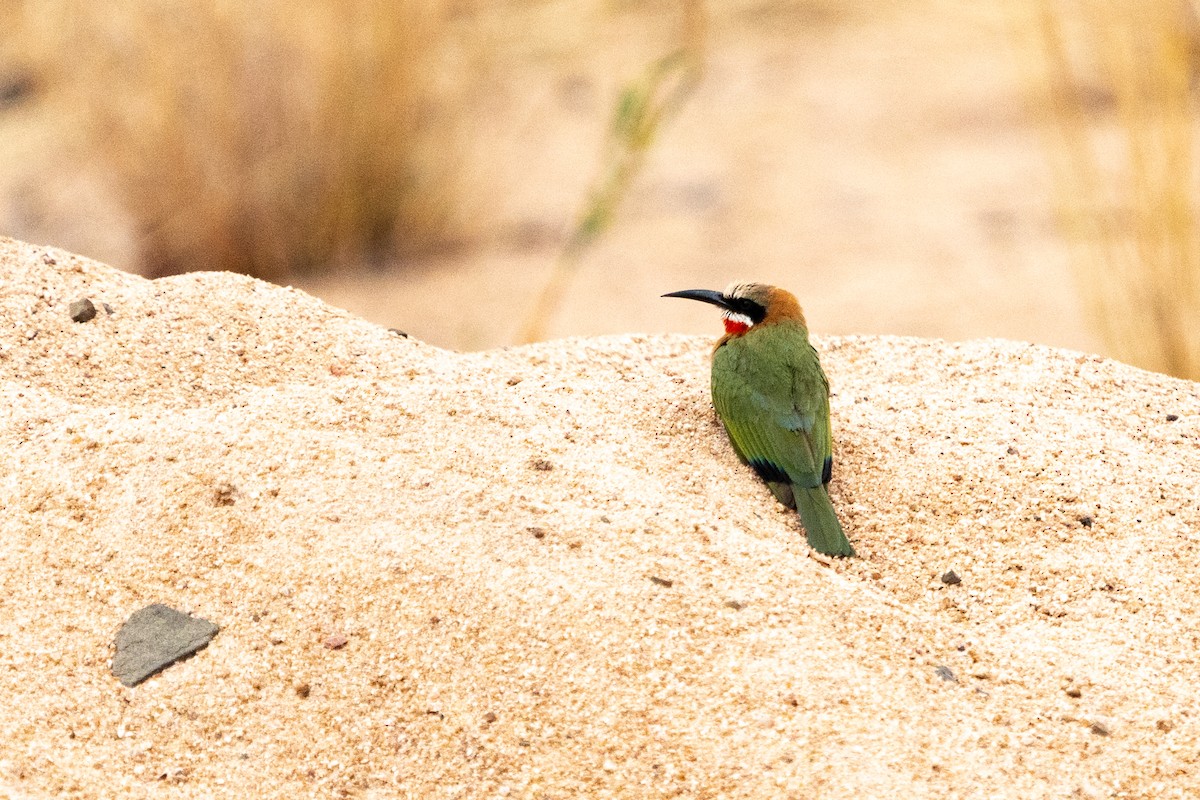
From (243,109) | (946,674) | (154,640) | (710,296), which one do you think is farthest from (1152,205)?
(243,109)

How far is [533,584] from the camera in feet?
8.59

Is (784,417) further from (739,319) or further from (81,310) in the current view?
(81,310)

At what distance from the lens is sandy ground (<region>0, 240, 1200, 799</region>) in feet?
7.88

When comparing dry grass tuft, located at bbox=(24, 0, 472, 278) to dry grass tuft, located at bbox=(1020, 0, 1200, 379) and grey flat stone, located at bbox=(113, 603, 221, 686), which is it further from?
grey flat stone, located at bbox=(113, 603, 221, 686)

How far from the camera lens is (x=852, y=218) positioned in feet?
24.3

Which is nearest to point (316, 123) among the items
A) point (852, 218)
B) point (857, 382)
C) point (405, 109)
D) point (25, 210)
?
point (405, 109)

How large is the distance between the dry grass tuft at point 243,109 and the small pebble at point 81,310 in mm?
3048

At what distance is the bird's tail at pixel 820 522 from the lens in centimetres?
287

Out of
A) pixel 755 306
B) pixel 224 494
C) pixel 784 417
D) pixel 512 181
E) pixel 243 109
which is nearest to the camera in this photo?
pixel 224 494

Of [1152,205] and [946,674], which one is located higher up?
[1152,205]

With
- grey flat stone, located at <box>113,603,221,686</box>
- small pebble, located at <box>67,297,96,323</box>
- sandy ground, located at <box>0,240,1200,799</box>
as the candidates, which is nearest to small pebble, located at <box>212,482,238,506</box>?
sandy ground, located at <box>0,240,1200,799</box>

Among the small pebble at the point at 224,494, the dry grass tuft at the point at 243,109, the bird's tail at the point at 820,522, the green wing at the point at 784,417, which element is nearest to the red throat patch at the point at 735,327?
the green wing at the point at 784,417

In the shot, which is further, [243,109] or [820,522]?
Answer: [243,109]

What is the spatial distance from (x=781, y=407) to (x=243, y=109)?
12.9 ft
